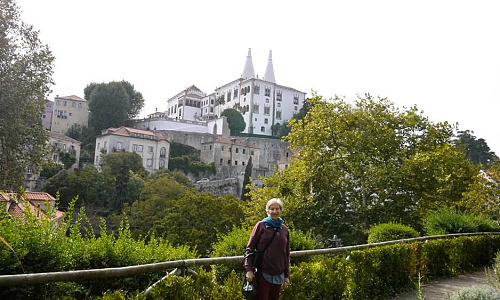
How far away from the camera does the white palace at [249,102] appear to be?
9594cm

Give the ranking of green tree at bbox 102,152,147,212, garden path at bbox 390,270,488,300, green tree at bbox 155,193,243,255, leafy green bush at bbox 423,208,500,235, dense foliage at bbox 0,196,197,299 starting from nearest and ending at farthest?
dense foliage at bbox 0,196,197,299, garden path at bbox 390,270,488,300, leafy green bush at bbox 423,208,500,235, green tree at bbox 155,193,243,255, green tree at bbox 102,152,147,212

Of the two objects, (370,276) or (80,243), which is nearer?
(80,243)

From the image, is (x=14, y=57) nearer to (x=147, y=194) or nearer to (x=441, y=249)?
(x=441, y=249)

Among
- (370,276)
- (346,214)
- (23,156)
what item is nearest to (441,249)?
(370,276)

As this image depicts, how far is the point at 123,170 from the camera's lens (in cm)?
5431

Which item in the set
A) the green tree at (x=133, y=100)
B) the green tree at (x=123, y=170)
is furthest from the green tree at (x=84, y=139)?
the green tree at (x=123, y=170)

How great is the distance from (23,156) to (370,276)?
46.9 feet

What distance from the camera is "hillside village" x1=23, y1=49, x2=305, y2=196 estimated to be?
69.5 meters

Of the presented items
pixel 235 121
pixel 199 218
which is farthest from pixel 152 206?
pixel 235 121

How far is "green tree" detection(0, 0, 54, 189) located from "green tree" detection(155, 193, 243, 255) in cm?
1574

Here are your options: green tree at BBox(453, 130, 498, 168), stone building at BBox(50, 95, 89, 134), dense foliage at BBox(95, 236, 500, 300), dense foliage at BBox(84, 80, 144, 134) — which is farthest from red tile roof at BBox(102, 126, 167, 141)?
dense foliage at BBox(95, 236, 500, 300)

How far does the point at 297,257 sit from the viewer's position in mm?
6773

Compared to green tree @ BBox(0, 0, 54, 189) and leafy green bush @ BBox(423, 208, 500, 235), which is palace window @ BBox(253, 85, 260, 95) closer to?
green tree @ BBox(0, 0, 54, 189)

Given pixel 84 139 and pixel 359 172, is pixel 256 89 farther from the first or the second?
pixel 359 172
